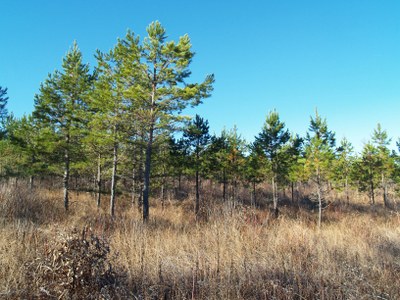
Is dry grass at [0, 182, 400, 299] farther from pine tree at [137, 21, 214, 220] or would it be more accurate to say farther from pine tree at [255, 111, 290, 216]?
pine tree at [255, 111, 290, 216]

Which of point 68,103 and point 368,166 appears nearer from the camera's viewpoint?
point 68,103

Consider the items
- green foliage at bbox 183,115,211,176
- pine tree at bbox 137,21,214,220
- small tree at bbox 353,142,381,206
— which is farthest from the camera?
small tree at bbox 353,142,381,206

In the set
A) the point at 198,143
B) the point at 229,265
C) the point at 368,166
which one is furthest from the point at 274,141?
the point at 229,265

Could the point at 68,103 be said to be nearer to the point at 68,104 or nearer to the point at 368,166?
the point at 68,104

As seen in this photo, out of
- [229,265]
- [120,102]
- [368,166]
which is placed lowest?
[229,265]

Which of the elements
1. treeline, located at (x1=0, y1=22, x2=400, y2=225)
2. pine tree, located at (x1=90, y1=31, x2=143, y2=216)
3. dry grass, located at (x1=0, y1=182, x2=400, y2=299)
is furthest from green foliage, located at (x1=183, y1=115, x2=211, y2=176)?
dry grass, located at (x1=0, y1=182, x2=400, y2=299)

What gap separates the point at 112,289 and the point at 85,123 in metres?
13.6

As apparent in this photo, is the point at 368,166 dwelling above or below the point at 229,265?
above

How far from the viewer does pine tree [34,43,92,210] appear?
1482 centimetres

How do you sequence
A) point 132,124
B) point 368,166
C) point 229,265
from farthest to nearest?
point 368,166 → point 132,124 → point 229,265

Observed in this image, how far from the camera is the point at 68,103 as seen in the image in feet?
49.3

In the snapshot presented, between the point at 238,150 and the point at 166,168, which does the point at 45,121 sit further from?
the point at 238,150

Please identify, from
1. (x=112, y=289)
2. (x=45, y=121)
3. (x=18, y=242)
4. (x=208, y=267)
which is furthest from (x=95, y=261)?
(x=45, y=121)

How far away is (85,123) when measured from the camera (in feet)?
49.5
